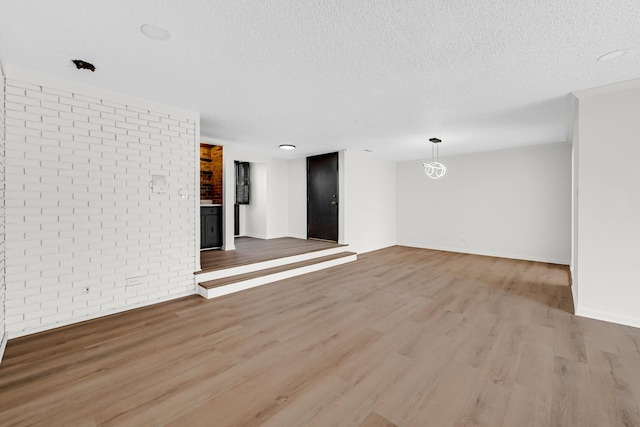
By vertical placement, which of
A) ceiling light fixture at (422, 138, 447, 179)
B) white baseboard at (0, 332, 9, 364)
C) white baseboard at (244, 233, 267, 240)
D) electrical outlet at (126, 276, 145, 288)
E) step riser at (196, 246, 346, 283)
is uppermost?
ceiling light fixture at (422, 138, 447, 179)

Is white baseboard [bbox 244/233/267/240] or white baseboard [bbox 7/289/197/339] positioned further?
white baseboard [bbox 244/233/267/240]

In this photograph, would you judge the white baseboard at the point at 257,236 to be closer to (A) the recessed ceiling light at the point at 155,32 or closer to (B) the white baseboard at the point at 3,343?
(B) the white baseboard at the point at 3,343

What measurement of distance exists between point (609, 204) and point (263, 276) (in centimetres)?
435

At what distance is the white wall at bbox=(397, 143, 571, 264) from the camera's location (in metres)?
5.61

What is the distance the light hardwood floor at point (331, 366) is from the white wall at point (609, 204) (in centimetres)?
32

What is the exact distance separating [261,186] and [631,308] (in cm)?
697

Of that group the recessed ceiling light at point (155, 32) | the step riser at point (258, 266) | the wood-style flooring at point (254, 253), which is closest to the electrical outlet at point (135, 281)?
the step riser at point (258, 266)

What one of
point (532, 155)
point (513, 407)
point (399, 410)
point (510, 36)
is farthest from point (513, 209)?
point (399, 410)

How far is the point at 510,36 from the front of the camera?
6.48 feet

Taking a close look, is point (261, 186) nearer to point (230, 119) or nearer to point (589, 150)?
point (230, 119)

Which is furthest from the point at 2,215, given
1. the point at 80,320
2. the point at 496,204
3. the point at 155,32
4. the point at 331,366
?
the point at 496,204

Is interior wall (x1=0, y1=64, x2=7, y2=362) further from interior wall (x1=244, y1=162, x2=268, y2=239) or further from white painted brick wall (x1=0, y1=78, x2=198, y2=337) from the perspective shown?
interior wall (x1=244, y1=162, x2=268, y2=239)

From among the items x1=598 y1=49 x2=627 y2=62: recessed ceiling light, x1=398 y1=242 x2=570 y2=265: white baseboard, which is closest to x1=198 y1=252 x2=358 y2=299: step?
x1=398 y1=242 x2=570 y2=265: white baseboard

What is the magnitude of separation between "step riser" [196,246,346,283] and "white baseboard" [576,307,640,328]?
12.9ft
